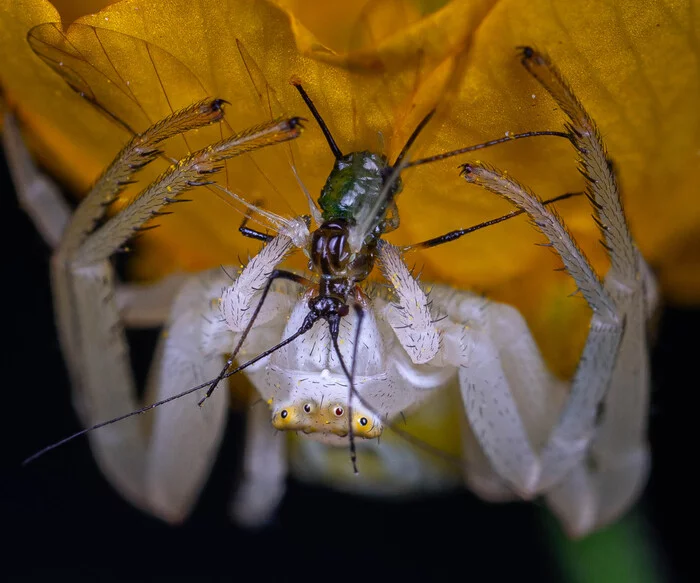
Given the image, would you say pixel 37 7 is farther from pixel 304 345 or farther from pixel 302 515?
pixel 302 515

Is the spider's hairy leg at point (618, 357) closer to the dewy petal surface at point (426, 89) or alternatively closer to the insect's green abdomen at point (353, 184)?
the dewy petal surface at point (426, 89)

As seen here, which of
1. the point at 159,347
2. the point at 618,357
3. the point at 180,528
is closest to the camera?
the point at 618,357

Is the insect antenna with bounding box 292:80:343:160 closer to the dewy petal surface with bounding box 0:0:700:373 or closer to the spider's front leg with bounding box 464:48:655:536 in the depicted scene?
the dewy petal surface with bounding box 0:0:700:373

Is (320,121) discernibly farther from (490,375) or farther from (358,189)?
(490,375)

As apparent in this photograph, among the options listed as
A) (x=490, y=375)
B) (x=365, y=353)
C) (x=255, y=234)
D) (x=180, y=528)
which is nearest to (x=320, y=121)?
(x=255, y=234)

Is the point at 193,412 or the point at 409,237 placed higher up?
the point at 409,237

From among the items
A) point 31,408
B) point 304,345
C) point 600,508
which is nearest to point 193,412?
point 304,345
